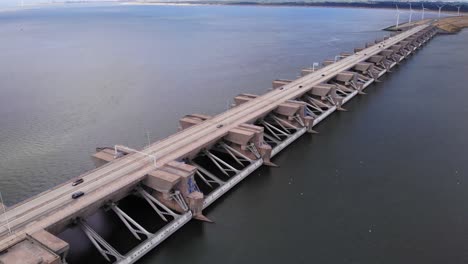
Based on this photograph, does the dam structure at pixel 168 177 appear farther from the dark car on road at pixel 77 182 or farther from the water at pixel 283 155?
the water at pixel 283 155

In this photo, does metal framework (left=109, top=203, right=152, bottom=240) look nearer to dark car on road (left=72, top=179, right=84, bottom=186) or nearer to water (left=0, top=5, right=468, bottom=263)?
water (left=0, top=5, right=468, bottom=263)

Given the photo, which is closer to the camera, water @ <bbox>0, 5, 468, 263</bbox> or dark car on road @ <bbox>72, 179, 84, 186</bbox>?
water @ <bbox>0, 5, 468, 263</bbox>

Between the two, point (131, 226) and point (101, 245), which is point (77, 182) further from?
point (101, 245)

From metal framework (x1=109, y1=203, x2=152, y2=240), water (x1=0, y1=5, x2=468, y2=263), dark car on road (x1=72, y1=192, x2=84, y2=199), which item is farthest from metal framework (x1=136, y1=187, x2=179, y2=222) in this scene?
dark car on road (x1=72, y1=192, x2=84, y2=199)


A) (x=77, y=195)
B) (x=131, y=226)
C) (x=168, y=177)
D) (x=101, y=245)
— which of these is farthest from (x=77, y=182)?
(x=168, y=177)

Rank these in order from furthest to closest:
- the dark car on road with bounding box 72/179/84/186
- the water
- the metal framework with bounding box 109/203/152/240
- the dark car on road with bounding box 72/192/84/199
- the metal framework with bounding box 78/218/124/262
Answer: the dark car on road with bounding box 72/179/84/186 → the water → the metal framework with bounding box 109/203/152/240 → the dark car on road with bounding box 72/192/84/199 → the metal framework with bounding box 78/218/124/262

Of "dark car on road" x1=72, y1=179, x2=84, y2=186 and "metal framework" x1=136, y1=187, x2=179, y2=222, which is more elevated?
"dark car on road" x1=72, y1=179, x2=84, y2=186

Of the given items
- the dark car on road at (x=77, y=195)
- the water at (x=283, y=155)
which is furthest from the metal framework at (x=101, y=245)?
the dark car on road at (x=77, y=195)
